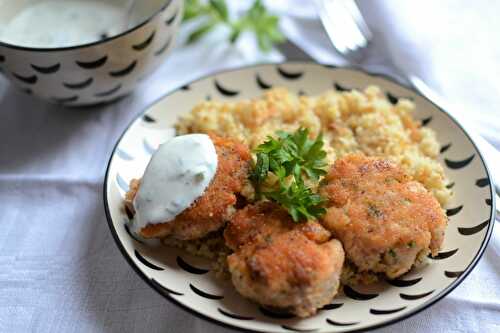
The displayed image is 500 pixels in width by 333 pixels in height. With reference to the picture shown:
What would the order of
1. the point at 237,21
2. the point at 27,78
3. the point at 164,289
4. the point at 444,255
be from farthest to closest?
the point at 237,21, the point at 27,78, the point at 444,255, the point at 164,289

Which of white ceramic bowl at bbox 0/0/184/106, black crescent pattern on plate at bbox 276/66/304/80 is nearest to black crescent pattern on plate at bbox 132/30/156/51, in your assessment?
white ceramic bowl at bbox 0/0/184/106

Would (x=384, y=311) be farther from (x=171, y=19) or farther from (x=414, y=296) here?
(x=171, y=19)

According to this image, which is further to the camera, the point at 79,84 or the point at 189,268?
the point at 79,84

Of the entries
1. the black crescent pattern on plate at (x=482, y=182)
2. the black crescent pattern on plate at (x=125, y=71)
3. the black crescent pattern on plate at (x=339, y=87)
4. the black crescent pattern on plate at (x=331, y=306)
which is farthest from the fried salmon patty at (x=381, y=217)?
the black crescent pattern on plate at (x=125, y=71)

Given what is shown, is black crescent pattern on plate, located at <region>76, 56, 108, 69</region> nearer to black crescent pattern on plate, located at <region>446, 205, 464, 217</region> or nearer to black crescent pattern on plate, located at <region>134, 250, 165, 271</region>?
black crescent pattern on plate, located at <region>134, 250, 165, 271</region>

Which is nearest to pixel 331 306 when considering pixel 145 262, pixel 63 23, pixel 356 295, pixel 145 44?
pixel 356 295

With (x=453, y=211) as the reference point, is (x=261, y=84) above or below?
below
